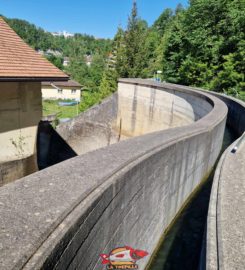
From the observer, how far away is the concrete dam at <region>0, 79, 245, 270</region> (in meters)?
1.79

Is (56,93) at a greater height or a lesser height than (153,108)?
lesser

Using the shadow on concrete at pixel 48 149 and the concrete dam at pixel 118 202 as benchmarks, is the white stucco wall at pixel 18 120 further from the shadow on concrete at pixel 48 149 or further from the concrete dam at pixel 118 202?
the shadow on concrete at pixel 48 149

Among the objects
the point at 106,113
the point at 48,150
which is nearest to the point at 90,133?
the point at 106,113

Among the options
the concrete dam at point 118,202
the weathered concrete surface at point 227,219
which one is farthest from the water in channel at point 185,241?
the weathered concrete surface at point 227,219

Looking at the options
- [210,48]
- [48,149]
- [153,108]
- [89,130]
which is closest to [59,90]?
[89,130]

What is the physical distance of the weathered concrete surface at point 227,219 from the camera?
2318 millimetres

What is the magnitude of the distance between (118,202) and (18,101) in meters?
4.39

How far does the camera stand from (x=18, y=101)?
6.18 meters

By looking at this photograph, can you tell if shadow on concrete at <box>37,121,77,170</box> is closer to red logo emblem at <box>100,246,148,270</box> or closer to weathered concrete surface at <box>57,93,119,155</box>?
weathered concrete surface at <box>57,93,119,155</box>

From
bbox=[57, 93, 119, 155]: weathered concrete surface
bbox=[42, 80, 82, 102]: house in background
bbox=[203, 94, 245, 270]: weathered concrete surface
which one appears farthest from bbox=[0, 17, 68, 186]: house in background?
bbox=[42, 80, 82, 102]: house in background

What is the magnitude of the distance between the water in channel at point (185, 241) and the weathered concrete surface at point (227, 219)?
1.84m

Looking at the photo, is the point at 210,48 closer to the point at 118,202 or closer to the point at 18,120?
the point at 18,120

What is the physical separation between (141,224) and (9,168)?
380 centimetres

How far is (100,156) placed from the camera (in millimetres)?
3369
